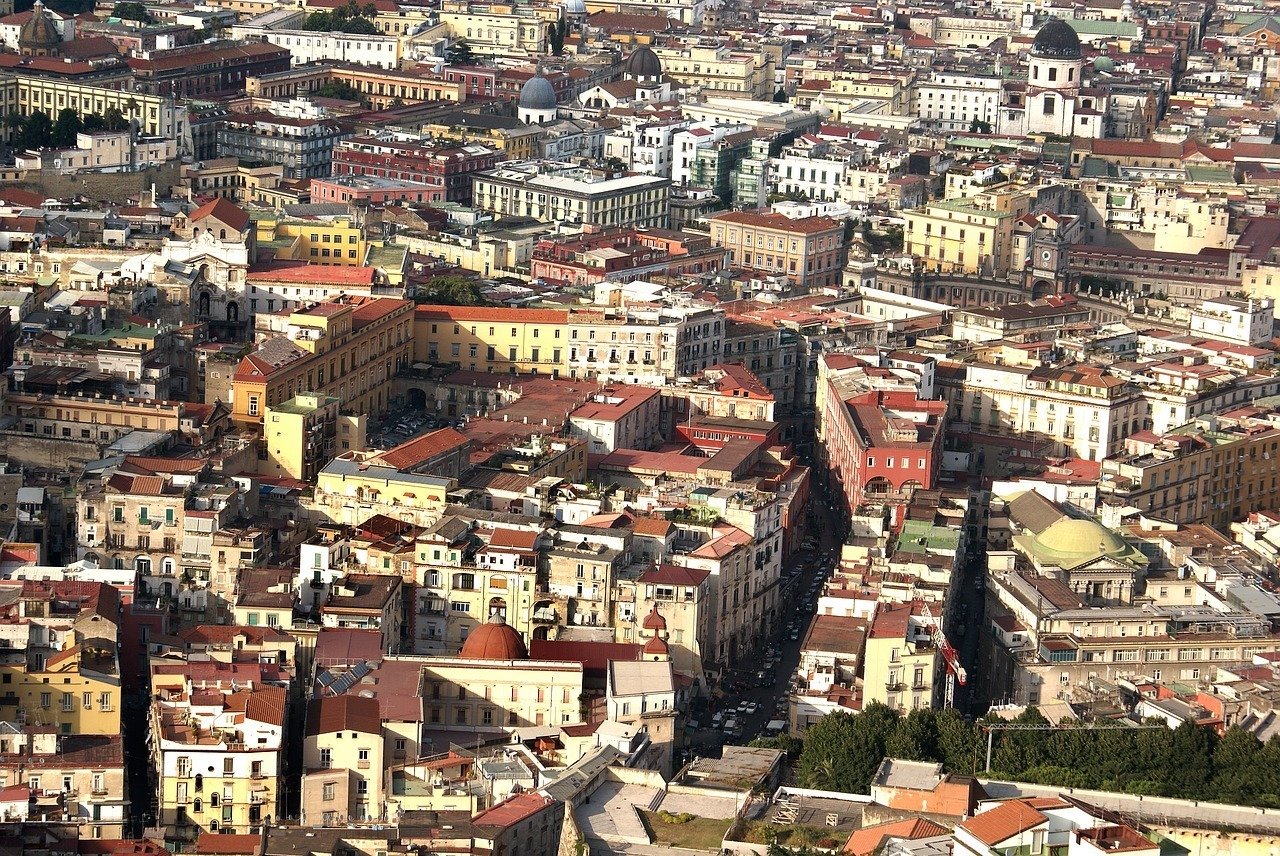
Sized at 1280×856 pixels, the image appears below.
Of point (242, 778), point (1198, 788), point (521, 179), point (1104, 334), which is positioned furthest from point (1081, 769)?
point (521, 179)

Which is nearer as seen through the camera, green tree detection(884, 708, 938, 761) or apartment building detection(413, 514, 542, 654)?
green tree detection(884, 708, 938, 761)

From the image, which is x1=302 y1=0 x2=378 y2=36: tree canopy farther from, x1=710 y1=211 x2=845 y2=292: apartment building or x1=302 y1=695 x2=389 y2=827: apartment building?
x1=302 y1=695 x2=389 y2=827: apartment building

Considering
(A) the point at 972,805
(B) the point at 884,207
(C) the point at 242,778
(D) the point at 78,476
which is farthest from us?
(B) the point at 884,207

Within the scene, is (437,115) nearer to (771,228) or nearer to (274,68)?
(274,68)

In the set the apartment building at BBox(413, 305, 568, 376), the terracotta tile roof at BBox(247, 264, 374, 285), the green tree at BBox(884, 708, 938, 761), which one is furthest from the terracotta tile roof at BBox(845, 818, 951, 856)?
the terracotta tile roof at BBox(247, 264, 374, 285)

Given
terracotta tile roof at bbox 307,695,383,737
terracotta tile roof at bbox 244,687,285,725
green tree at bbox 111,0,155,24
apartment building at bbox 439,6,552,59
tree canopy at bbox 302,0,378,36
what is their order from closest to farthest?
terracotta tile roof at bbox 244,687,285,725
terracotta tile roof at bbox 307,695,383,737
tree canopy at bbox 302,0,378,36
green tree at bbox 111,0,155,24
apartment building at bbox 439,6,552,59

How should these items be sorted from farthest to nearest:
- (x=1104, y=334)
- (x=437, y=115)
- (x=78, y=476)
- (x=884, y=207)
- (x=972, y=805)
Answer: (x=437, y=115) → (x=884, y=207) → (x=1104, y=334) → (x=78, y=476) → (x=972, y=805)
